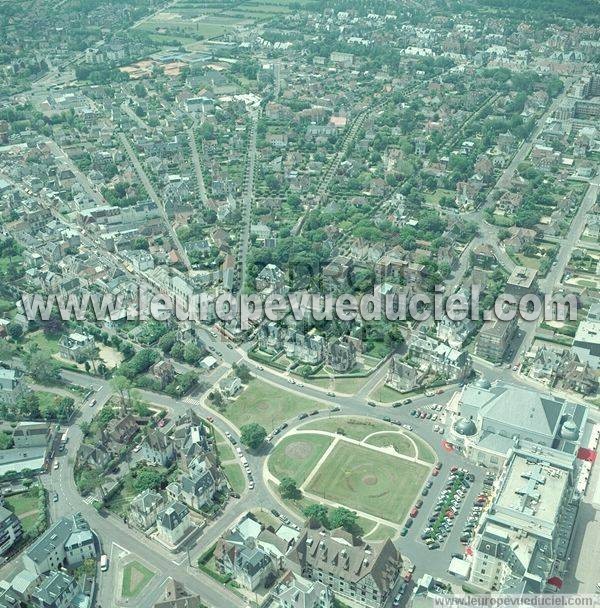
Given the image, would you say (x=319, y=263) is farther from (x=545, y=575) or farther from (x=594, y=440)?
(x=545, y=575)

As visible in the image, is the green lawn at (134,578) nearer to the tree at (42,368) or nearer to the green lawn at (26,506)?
the green lawn at (26,506)

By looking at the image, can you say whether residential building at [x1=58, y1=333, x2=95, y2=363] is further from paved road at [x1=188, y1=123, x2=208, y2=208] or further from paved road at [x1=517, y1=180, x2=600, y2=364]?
paved road at [x1=517, y1=180, x2=600, y2=364]

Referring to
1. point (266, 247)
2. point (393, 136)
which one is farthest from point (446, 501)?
point (393, 136)

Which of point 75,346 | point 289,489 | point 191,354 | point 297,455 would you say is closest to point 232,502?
point 289,489

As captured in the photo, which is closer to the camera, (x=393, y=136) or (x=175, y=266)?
(x=175, y=266)

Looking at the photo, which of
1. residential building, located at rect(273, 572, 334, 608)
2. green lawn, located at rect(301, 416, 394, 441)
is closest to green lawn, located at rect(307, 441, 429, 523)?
green lawn, located at rect(301, 416, 394, 441)

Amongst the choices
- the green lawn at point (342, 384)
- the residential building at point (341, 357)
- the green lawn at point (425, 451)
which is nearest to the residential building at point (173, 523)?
the green lawn at point (425, 451)
